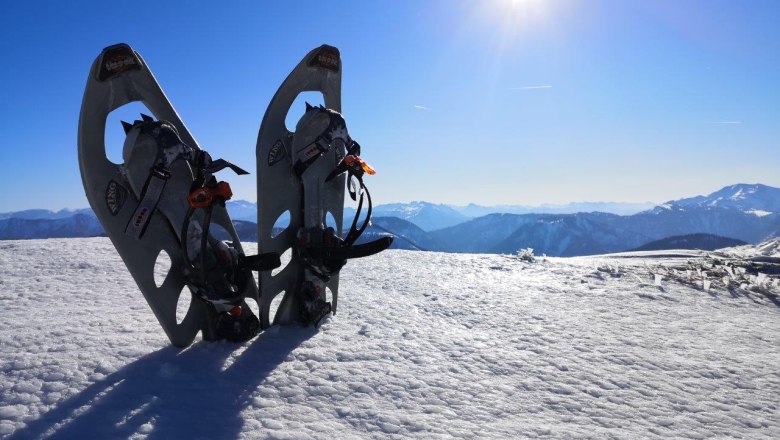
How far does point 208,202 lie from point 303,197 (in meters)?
1.55

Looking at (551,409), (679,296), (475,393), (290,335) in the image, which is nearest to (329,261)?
(290,335)

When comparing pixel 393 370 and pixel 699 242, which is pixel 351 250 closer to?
pixel 393 370

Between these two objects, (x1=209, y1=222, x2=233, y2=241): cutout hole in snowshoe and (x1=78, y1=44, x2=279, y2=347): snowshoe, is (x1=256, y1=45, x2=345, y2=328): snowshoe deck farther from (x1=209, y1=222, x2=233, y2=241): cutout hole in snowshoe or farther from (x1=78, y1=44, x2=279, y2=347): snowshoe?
(x1=78, y1=44, x2=279, y2=347): snowshoe

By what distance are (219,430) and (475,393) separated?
5.90 ft

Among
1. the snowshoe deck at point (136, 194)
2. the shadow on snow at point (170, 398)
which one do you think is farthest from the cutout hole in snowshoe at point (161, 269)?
the shadow on snow at point (170, 398)

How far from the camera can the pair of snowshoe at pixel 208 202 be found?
3.37 metres

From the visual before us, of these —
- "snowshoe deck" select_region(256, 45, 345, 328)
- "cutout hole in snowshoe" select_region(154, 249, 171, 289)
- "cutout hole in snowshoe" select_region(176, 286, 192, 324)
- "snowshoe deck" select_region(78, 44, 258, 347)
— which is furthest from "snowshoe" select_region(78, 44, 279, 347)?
"cutout hole in snowshoe" select_region(154, 249, 171, 289)

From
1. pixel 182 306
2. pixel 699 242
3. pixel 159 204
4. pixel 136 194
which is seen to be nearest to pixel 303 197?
pixel 159 204

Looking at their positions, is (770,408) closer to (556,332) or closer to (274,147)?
(556,332)

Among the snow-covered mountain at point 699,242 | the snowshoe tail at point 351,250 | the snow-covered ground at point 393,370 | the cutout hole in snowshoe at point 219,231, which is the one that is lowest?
the snow-covered mountain at point 699,242

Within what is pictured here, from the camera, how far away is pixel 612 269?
843 centimetres

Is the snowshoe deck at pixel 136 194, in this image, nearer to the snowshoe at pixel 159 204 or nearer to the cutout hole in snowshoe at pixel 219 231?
the snowshoe at pixel 159 204

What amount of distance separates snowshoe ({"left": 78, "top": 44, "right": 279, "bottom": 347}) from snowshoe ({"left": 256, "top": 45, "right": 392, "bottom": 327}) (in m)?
0.56

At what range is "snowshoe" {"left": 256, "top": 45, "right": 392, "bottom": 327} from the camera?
14.1 ft
